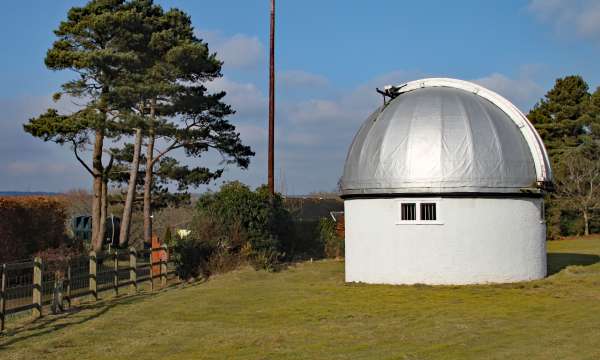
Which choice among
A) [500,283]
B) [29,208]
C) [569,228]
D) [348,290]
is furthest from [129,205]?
[569,228]

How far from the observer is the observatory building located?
18547mm

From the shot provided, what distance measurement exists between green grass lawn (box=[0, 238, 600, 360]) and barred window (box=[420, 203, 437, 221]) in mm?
1987

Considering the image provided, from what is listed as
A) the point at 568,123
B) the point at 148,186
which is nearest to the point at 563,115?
the point at 568,123

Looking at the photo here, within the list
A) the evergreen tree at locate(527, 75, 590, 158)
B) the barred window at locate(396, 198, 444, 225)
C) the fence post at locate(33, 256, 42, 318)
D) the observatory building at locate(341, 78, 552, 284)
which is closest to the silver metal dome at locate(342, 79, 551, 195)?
the observatory building at locate(341, 78, 552, 284)

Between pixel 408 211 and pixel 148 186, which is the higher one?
pixel 148 186

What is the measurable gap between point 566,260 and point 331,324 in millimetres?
16918

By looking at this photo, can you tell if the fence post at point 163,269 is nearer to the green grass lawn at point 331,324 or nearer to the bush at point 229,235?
the bush at point 229,235

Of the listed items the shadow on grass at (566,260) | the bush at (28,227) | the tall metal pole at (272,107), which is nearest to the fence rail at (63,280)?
the bush at (28,227)

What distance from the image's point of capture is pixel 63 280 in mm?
15648

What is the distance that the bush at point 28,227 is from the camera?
23219 mm

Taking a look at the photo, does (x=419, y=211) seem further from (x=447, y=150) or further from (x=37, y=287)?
(x=37, y=287)

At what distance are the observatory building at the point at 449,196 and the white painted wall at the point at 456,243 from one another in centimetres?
3

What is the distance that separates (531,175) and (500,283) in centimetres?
332

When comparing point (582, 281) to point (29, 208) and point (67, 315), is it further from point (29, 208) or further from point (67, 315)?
point (29, 208)
